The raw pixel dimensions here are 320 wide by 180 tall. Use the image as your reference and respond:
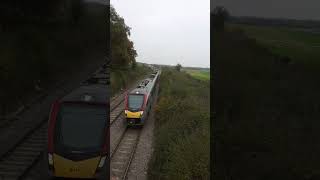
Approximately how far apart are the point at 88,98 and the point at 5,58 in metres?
10.1

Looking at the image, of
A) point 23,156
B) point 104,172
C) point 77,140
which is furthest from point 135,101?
point 77,140

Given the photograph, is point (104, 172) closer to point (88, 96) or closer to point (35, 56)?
point (88, 96)

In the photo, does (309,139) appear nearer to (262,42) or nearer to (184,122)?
(184,122)

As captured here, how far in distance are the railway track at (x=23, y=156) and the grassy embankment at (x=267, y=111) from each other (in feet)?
18.4

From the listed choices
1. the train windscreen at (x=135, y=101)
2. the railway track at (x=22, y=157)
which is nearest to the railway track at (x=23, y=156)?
the railway track at (x=22, y=157)

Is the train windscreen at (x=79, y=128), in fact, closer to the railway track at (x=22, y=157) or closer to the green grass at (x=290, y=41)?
the railway track at (x=22, y=157)

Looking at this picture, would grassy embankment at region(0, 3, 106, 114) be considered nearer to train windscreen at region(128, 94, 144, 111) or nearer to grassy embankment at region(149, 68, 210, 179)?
train windscreen at region(128, 94, 144, 111)

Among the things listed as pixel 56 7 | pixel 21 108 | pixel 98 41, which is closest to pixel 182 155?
pixel 21 108

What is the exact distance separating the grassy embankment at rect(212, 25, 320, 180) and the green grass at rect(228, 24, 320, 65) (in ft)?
0.25

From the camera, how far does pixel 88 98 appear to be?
443 inches

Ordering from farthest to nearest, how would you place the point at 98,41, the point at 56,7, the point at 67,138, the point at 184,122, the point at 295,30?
the point at 98,41
the point at 295,30
the point at 56,7
the point at 184,122
the point at 67,138

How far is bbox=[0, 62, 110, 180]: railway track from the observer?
11829mm

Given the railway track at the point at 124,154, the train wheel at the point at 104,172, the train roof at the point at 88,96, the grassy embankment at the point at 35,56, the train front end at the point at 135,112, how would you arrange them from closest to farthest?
the train wheel at the point at 104,172, the train roof at the point at 88,96, the railway track at the point at 124,154, the grassy embankment at the point at 35,56, the train front end at the point at 135,112

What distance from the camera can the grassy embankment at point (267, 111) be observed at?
39.9ft
